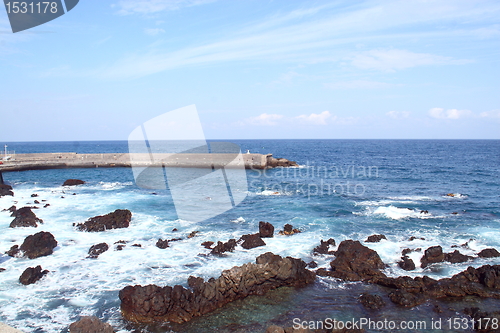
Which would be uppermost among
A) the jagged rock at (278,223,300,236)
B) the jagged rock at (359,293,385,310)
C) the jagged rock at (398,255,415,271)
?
the jagged rock at (278,223,300,236)

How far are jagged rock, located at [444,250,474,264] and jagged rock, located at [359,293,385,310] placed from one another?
7.04 meters

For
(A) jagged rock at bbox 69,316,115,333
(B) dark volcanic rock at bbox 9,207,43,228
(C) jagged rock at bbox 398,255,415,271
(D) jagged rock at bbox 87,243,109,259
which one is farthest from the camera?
(B) dark volcanic rock at bbox 9,207,43,228

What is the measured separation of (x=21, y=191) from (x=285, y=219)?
32258mm

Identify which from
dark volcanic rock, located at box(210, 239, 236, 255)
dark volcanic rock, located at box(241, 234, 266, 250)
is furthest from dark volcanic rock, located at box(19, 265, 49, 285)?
dark volcanic rock, located at box(241, 234, 266, 250)

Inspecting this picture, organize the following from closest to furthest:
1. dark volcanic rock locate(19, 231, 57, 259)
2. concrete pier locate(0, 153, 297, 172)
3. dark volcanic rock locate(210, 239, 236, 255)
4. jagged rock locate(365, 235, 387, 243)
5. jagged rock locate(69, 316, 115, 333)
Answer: jagged rock locate(69, 316, 115, 333)
dark volcanic rock locate(19, 231, 57, 259)
dark volcanic rock locate(210, 239, 236, 255)
jagged rock locate(365, 235, 387, 243)
concrete pier locate(0, 153, 297, 172)

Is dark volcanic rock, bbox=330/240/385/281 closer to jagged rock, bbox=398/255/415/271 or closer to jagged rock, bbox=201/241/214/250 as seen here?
jagged rock, bbox=398/255/415/271

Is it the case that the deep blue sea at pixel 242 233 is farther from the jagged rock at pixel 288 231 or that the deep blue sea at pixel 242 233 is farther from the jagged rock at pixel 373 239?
Answer: the jagged rock at pixel 288 231

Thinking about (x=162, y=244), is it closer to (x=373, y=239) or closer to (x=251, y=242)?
(x=251, y=242)

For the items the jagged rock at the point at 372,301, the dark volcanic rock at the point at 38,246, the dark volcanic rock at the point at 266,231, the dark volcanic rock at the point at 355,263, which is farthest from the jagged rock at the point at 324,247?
Result: the dark volcanic rock at the point at 38,246

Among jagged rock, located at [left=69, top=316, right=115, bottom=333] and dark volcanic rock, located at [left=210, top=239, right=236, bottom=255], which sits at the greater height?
jagged rock, located at [left=69, top=316, right=115, bottom=333]

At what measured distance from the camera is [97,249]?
68.5ft

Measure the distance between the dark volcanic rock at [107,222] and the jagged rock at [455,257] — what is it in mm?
21711

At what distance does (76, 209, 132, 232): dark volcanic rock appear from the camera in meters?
25.5

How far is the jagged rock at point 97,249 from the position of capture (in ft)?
66.3
